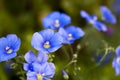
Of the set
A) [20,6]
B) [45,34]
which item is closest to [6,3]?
[20,6]

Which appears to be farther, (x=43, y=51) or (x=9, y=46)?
(x=9, y=46)

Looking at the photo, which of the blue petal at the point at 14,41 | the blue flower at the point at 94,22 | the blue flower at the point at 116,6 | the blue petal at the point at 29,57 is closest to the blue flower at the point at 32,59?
the blue petal at the point at 29,57

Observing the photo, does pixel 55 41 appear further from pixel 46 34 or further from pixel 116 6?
pixel 116 6

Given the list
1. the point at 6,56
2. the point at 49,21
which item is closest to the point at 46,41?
the point at 6,56

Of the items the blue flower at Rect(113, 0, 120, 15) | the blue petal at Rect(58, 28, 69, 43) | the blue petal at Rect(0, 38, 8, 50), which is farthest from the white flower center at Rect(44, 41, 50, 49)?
the blue flower at Rect(113, 0, 120, 15)

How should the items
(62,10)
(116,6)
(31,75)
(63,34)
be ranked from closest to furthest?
(31,75), (63,34), (62,10), (116,6)

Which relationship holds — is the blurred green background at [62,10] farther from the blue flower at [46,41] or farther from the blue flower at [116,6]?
the blue flower at [46,41]

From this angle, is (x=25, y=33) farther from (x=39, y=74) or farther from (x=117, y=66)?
(x=39, y=74)

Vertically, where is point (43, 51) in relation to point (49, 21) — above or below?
below
